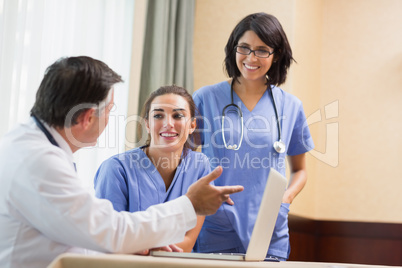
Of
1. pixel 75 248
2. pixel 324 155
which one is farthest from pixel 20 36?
pixel 324 155

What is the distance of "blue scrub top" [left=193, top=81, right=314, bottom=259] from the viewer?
190cm

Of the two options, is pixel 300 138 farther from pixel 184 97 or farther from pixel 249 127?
pixel 184 97

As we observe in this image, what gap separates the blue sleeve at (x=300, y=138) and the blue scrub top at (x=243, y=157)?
3 cm

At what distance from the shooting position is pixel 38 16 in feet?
7.47

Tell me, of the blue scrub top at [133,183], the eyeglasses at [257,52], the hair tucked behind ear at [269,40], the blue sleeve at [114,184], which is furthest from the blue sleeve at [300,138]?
the blue sleeve at [114,184]

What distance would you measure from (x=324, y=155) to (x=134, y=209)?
2295 mm

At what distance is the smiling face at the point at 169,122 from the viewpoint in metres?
1.88

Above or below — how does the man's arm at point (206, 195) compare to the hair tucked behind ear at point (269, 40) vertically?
below

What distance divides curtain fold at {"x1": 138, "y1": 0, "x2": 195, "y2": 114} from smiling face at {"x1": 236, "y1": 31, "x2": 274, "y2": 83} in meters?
1.04

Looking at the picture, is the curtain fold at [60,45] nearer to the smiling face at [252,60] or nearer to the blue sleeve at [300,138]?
the smiling face at [252,60]

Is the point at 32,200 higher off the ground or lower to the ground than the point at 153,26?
lower

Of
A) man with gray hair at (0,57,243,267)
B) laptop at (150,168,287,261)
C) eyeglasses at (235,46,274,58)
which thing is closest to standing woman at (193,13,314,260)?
eyeglasses at (235,46,274,58)

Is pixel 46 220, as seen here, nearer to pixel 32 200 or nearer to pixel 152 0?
pixel 32 200

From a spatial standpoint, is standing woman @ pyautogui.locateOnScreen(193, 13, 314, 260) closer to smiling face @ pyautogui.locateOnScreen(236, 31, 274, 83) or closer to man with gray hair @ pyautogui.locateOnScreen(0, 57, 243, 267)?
smiling face @ pyautogui.locateOnScreen(236, 31, 274, 83)
